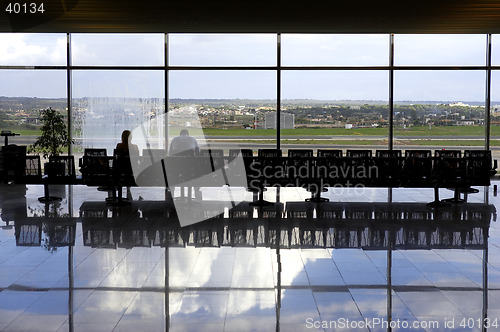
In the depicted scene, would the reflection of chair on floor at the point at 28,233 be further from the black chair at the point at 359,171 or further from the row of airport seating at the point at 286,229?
the black chair at the point at 359,171

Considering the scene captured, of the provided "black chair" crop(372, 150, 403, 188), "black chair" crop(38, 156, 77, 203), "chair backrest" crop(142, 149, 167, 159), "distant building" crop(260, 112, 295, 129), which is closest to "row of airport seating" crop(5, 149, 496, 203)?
"black chair" crop(372, 150, 403, 188)

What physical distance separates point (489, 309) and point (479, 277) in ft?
3.31

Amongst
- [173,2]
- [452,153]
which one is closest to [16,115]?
[173,2]

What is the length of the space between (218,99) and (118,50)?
292 cm

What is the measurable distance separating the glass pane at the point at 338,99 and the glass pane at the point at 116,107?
317 centimetres

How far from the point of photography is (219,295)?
16.1 ft

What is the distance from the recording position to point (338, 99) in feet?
51.9

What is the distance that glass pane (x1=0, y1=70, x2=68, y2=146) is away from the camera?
13.9 m

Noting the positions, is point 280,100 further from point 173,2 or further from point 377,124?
point 173,2

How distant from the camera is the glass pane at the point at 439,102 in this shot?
13859 millimetres

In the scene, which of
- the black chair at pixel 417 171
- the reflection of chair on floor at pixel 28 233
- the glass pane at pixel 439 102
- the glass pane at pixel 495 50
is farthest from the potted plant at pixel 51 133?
the glass pane at pixel 495 50

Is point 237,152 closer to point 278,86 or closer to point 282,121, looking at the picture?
point 278,86

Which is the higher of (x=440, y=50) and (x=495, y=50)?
(x=440, y=50)

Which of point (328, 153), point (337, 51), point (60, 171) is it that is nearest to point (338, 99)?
point (337, 51)
